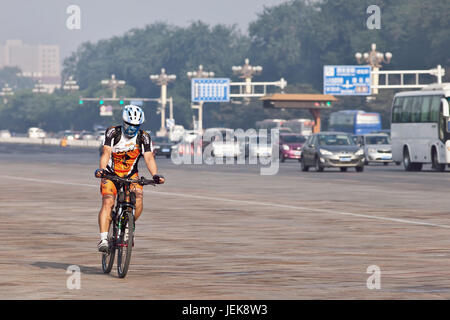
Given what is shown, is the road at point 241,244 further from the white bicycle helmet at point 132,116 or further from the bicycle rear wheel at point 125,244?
the white bicycle helmet at point 132,116

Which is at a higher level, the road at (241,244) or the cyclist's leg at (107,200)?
the cyclist's leg at (107,200)

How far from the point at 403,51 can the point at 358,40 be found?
17.6 feet

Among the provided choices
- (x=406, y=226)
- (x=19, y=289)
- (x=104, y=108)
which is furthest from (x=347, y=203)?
(x=104, y=108)

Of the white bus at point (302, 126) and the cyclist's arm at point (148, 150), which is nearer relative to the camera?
the cyclist's arm at point (148, 150)

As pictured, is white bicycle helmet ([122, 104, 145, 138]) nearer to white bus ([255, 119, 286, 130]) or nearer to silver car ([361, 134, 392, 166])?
silver car ([361, 134, 392, 166])

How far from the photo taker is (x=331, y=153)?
44.5 m

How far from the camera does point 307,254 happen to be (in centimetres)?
1517

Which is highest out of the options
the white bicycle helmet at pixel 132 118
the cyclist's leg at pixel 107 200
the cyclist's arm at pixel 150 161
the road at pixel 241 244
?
the white bicycle helmet at pixel 132 118

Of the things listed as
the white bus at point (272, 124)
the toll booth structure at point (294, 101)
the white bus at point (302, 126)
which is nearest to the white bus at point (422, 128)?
the toll booth structure at point (294, 101)

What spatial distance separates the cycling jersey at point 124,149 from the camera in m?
13.1

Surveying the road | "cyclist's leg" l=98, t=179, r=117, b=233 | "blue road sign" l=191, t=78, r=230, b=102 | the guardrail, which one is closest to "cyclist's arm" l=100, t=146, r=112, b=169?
"cyclist's leg" l=98, t=179, r=117, b=233

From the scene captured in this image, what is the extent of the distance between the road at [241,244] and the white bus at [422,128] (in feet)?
46.0

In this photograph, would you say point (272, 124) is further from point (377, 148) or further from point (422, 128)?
point (422, 128)
